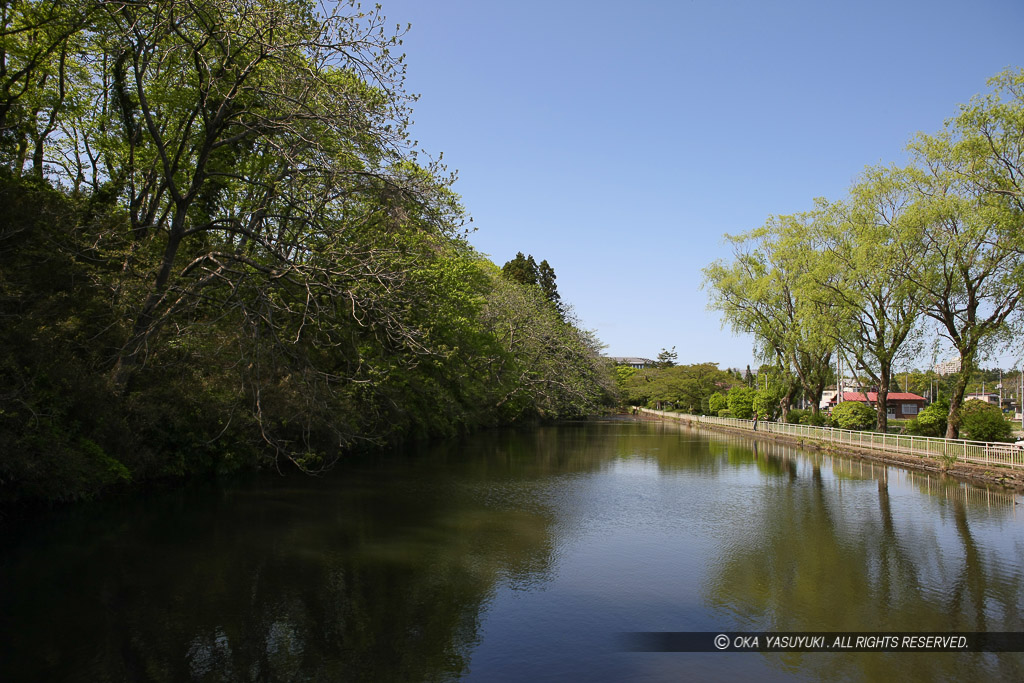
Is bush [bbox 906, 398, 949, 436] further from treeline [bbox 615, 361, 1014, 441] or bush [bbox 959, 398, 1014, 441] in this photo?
bush [bbox 959, 398, 1014, 441]

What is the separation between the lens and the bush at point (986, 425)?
76.3 feet

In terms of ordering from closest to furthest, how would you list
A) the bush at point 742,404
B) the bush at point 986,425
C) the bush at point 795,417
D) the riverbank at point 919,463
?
the riverbank at point 919,463 → the bush at point 986,425 → the bush at point 795,417 → the bush at point 742,404

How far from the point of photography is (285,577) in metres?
9.85

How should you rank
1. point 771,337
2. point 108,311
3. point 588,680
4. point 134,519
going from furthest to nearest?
point 771,337, point 108,311, point 134,519, point 588,680

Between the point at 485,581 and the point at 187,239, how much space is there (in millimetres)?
13857

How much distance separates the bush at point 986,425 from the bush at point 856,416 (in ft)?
35.0

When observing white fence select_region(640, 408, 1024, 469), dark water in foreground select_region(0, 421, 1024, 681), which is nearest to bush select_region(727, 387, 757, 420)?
white fence select_region(640, 408, 1024, 469)

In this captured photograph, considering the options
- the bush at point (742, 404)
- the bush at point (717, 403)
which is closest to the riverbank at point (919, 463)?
the bush at point (742, 404)

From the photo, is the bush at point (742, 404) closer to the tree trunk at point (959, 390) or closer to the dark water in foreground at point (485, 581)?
the tree trunk at point (959, 390)

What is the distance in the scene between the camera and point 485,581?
10078mm

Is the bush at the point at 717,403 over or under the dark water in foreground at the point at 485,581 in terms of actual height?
over

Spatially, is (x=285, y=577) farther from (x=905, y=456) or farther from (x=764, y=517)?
(x=905, y=456)

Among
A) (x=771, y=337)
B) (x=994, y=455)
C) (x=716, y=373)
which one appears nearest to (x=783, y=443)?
(x=771, y=337)

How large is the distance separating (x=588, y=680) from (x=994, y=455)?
19.6m
